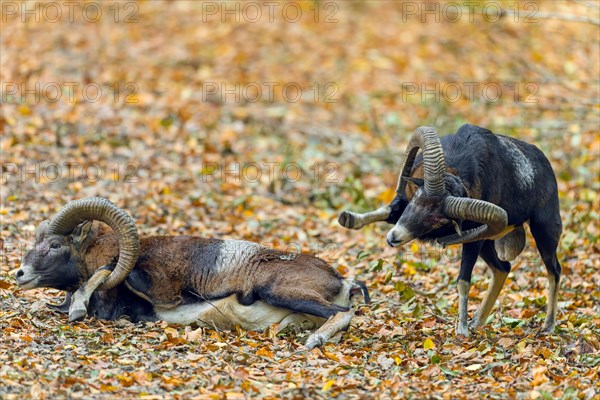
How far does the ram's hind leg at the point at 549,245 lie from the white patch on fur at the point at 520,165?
376 mm

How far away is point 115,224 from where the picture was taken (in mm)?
9195

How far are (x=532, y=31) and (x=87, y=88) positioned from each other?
38.1 ft

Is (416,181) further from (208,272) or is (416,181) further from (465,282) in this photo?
(208,272)

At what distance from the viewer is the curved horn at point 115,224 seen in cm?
914

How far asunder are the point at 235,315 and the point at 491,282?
2.87 m

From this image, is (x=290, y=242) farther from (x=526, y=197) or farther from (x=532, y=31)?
(x=532, y=31)

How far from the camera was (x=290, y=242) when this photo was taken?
12.7m

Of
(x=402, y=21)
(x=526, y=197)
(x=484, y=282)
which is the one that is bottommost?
(x=484, y=282)

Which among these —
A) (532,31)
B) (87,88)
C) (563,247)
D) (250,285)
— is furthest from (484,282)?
(532,31)

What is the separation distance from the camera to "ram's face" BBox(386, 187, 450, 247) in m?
8.62

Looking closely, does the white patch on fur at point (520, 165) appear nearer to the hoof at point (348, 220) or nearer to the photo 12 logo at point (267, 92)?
the hoof at point (348, 220)

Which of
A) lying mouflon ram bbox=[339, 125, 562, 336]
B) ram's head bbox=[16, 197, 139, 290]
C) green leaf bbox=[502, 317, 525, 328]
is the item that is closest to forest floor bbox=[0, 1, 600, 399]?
green leaf bbox=[502, 317, 525, 328]

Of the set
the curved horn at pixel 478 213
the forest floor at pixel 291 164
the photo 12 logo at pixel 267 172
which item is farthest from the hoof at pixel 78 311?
the photo 12 logo at pixel 267 172

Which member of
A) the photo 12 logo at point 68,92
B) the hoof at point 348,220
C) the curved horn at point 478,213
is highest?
the photo 12 logo at point 68,92
